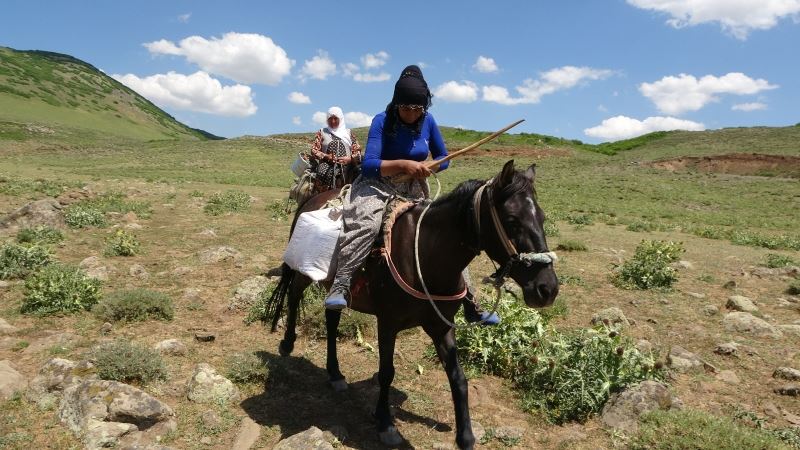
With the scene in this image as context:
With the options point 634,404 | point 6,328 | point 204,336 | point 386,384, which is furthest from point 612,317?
point 6,328

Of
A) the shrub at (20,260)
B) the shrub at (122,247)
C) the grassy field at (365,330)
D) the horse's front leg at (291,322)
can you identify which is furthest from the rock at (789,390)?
the shrub at (122,247)

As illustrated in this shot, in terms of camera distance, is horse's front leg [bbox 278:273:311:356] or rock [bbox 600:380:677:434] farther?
horse's front leg [bbox 278:273:311:356]

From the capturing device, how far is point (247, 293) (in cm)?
717

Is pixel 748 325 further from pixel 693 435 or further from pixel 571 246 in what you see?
pixel 571 246

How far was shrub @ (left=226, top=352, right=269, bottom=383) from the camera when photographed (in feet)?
16.7

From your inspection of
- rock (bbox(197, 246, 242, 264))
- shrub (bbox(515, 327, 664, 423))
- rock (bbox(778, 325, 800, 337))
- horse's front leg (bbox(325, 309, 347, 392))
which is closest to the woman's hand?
horse's front leg (bbox(325, 309, 347, 392))

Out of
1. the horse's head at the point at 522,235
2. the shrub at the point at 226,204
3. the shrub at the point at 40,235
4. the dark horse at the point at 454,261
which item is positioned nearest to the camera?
the horse's head at the point at 522,235

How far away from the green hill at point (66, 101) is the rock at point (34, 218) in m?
57.9

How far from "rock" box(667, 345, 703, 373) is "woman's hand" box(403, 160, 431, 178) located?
12.4 ft

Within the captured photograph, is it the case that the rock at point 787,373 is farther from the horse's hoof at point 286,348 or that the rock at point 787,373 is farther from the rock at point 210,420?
the rock at point 210,420

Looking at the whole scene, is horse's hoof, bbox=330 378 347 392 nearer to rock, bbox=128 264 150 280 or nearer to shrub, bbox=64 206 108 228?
rock, bbox=128 264 150 280

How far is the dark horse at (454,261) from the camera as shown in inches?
130

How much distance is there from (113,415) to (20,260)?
525cm

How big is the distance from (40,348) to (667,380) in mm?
6737
